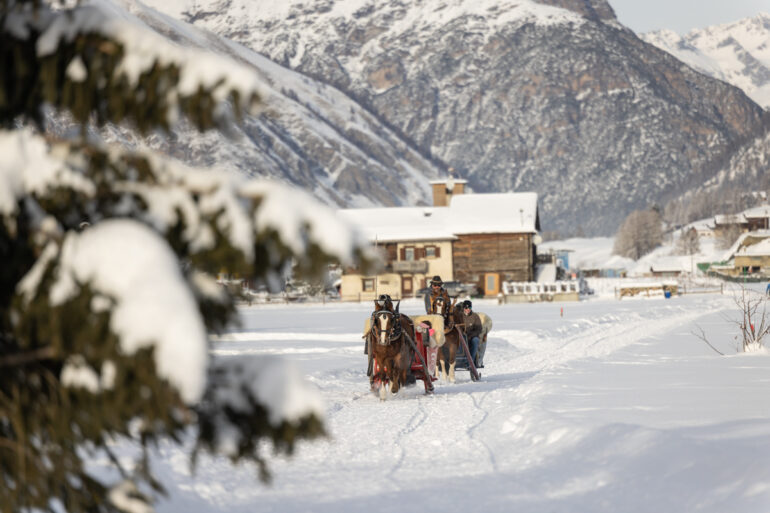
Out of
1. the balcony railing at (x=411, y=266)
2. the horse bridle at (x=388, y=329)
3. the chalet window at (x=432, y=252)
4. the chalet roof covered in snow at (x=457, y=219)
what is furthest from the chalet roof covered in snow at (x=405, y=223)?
the horse bridle at (x=388, y=329)

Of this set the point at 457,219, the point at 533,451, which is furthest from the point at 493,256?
the point at 533,451

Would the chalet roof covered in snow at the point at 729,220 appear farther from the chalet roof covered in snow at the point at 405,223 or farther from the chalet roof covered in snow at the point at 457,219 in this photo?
the chalet roof covered in snow at the point at 405,223

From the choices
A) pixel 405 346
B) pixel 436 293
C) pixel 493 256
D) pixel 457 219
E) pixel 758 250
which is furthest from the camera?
pixel 758 250

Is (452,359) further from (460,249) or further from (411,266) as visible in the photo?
(460,249)

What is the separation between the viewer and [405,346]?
15.8 meters

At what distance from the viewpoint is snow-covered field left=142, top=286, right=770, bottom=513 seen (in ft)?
24.5

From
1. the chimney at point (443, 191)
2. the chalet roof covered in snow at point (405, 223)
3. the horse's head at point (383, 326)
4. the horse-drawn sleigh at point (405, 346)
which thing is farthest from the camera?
the chimney at point (443, 191)

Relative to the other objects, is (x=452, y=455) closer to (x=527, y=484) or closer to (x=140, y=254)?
(x=527, y=484)

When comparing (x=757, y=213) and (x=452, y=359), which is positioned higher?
(x=757, y=213)

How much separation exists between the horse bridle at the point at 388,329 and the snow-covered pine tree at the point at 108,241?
1111 centimetres

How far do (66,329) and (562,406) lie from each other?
376 inches

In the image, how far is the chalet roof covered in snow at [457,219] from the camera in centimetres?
7581

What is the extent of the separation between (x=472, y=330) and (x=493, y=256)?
2241 inches

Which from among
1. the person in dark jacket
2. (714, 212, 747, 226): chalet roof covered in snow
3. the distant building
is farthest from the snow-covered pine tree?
(714, 212, 747, 226): chalet roof covered in snow
